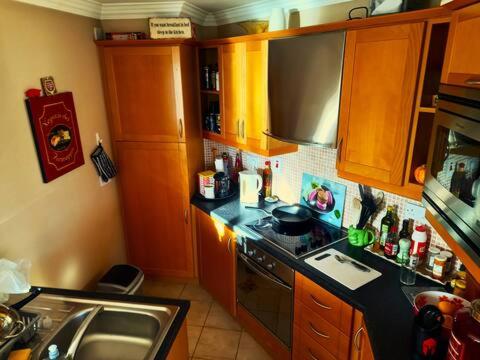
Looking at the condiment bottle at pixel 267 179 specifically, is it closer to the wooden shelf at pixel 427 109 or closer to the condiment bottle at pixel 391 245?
the condiment bottle at pixel 391 245

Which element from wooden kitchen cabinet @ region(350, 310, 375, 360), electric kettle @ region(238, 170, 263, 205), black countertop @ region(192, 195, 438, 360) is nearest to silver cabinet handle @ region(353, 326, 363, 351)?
wooden kitchen cabinet @ region(350, 310, 375, 360)

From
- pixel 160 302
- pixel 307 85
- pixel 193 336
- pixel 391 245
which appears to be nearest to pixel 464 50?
pixel 307 85

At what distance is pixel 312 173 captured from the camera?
2281 mm

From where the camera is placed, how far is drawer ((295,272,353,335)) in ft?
5.17

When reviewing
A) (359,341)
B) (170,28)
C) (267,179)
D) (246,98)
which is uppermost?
(170,28)

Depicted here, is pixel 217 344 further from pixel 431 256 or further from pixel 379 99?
pixel 379 99

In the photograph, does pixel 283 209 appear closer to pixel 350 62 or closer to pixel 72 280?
pixel 350 62

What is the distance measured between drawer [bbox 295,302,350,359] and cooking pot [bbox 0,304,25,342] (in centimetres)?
132

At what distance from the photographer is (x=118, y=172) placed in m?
2.70

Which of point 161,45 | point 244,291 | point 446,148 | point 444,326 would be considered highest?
point 161,45

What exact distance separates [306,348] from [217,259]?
923 millimetres

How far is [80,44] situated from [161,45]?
53 cm

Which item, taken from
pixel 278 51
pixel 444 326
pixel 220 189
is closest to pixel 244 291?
pixel 220 189

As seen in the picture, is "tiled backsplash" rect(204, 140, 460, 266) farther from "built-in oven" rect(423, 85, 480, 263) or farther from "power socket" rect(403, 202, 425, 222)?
"built-in oven" rect(423, 85, 480, 263)
